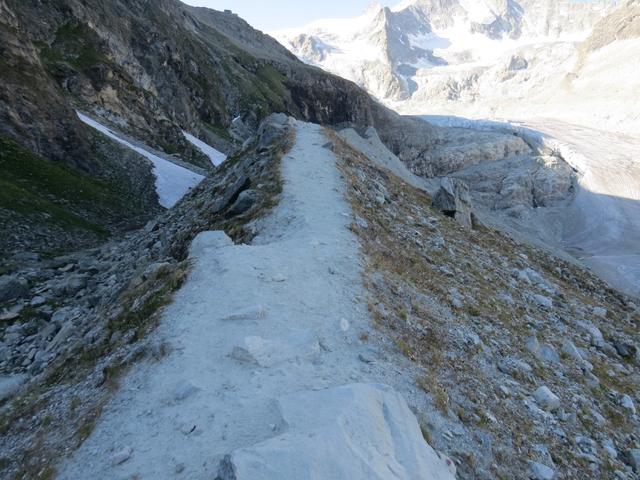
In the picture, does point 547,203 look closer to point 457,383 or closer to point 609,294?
point 609,294

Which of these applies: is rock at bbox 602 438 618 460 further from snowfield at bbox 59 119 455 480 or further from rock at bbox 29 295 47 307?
rock at bbox 29 295 47 307

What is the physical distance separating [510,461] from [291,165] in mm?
15902

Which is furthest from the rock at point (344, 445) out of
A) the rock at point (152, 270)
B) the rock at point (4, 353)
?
the rock at point (4, 353)

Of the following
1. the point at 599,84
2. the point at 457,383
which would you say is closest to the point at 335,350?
the point at 457,383

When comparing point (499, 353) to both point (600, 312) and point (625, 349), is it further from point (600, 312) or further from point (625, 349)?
point (600, 312)

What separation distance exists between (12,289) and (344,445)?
16138 mm

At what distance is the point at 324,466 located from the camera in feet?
17.8

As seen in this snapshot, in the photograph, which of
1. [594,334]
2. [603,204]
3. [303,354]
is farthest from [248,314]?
[603,204]

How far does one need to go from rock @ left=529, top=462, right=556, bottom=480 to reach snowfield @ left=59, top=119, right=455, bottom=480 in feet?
7.20

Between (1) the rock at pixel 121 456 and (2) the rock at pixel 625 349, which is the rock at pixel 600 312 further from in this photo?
(1) the rock at pixel 121 456

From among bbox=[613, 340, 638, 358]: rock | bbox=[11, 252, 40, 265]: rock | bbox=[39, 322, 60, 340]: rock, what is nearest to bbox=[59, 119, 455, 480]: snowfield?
bbox=[39, 322, 60, 340]: rock

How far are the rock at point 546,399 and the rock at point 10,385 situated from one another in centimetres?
1217

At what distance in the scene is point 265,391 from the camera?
7.48m

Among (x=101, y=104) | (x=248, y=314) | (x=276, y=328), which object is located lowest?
(x=276, y=328)
